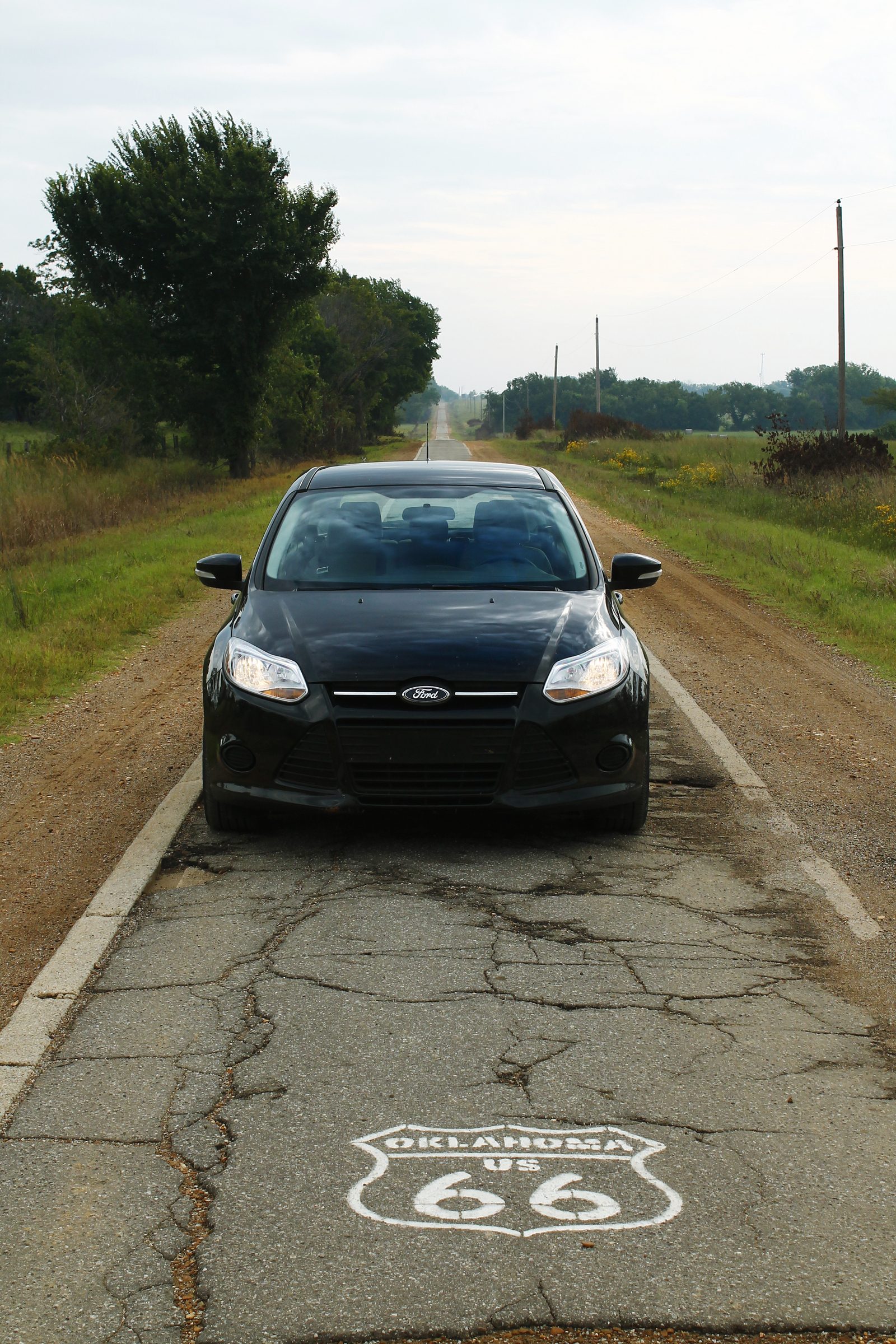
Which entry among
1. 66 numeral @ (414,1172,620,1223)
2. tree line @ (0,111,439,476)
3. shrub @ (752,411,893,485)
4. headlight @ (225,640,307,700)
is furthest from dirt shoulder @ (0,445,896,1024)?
tree line @ (0,111,439,476)

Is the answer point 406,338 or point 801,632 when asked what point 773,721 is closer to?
point 801,632

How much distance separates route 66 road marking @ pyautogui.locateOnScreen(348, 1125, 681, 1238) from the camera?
2814 mm

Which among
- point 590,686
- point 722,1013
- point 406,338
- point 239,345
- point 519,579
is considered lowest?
point 722,1013

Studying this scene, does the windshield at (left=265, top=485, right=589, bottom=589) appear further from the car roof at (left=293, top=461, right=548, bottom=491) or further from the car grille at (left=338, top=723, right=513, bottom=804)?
the car grille at (left=338, top=723, right=513, bottom=804)

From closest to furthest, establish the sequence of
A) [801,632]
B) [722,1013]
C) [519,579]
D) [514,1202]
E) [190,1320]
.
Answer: [190,1320], [514,1202], [722,1013], [519,579], [801,632]

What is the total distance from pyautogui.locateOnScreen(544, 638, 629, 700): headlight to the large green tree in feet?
113

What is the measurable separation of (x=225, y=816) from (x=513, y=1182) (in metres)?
3.12

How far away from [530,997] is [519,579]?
2.82 meters

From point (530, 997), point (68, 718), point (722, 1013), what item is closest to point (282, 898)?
point (530, 997)

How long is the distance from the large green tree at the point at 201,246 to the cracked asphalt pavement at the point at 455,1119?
35775 mm

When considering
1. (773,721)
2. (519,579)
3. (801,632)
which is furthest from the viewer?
(801,632)

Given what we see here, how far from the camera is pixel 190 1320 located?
97.4 inches

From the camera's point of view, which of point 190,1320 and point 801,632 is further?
point 801,632

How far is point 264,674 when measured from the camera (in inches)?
221
